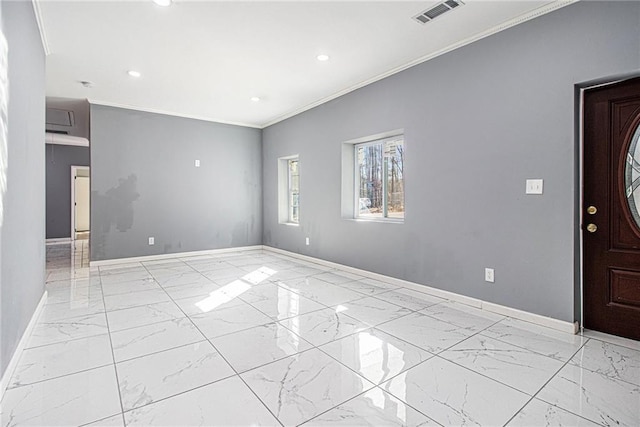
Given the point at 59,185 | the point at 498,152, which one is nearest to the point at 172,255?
the point at 59,185

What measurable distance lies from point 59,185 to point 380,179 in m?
8.62

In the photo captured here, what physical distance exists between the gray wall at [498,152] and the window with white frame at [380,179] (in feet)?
0.96

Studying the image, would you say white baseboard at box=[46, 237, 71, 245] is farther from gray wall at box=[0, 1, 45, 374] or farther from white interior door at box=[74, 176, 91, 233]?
gray wall at box=[0, 1, 45, 374]

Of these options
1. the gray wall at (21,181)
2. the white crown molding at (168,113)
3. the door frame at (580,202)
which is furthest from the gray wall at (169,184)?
the door frame at (580,202)

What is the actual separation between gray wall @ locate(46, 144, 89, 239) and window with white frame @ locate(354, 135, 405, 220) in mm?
8099

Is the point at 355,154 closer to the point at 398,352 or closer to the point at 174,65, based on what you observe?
the point at 174,65

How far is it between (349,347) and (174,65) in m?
3.68

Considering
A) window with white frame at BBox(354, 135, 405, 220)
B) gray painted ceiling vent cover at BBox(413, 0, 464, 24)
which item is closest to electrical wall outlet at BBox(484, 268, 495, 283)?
window with white frame at BBox(354, 135, 405, 220)

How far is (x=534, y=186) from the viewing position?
273 cm

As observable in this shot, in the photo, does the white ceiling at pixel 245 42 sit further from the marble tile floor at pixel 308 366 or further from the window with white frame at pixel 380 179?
the marble tile floor at pixel 308 366

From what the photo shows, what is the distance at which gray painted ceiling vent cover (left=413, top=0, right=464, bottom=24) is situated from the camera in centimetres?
264

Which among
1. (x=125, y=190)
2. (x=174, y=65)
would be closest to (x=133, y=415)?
(x=174, y=65)

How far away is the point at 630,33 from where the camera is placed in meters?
2.27

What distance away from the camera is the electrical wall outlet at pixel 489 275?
9.92 ft
